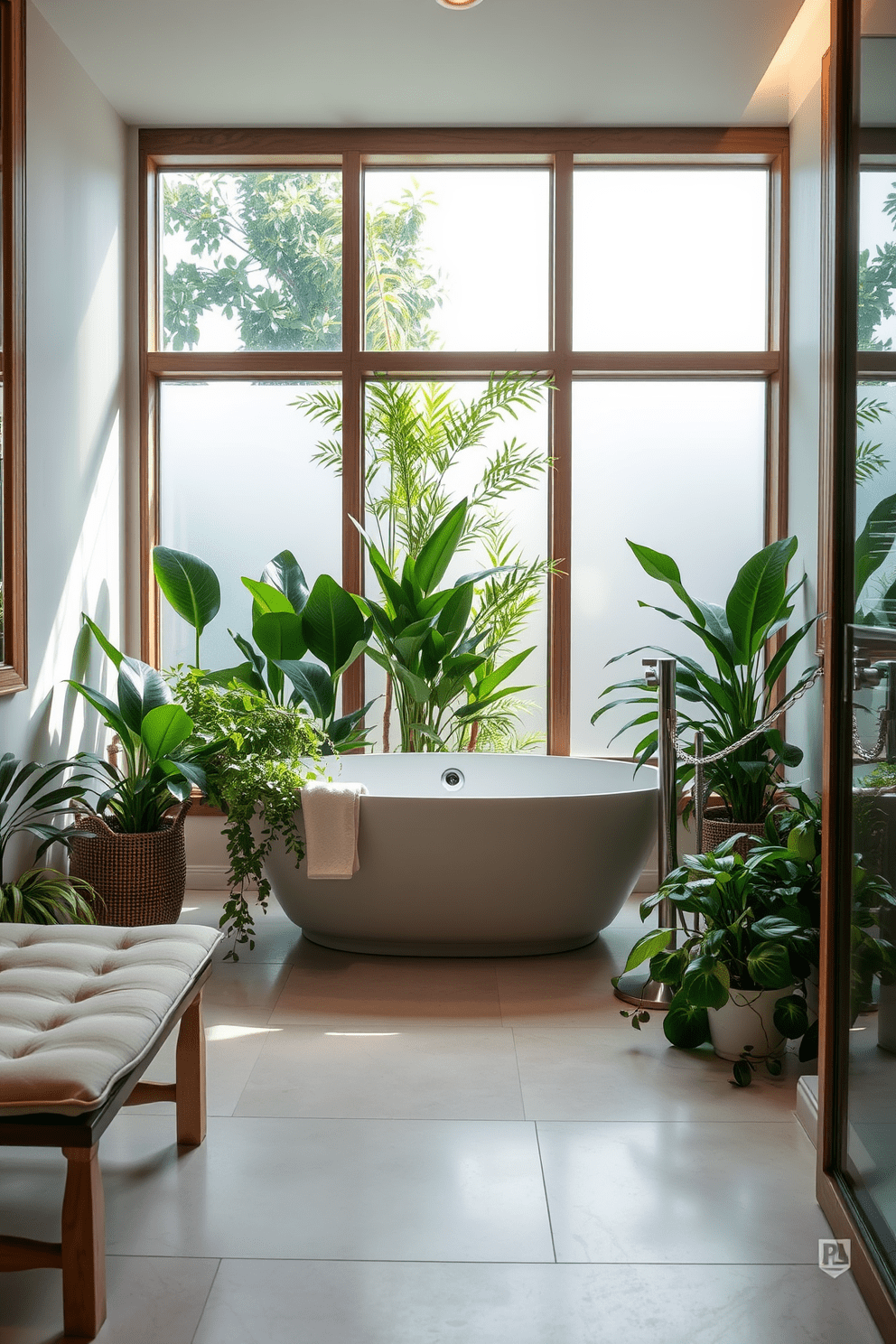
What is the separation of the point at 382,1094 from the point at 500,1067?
12.2 inches

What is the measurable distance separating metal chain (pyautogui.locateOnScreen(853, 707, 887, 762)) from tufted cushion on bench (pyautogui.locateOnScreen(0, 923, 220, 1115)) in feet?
4.02

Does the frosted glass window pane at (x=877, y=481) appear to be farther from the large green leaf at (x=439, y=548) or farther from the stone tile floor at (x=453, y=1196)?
the large green leaf at (x=439, y=548)

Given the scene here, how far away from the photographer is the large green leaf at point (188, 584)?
4180mm

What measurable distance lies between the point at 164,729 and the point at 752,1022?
1.93m

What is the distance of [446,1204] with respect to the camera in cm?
205

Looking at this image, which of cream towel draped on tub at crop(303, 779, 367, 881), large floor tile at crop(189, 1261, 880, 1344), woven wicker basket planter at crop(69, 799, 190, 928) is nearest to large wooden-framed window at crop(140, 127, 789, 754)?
woven wicker basket planter at crop(69, 799, 190, 928)

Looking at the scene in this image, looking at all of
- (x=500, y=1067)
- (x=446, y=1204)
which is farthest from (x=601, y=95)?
(x=446, y=1204)

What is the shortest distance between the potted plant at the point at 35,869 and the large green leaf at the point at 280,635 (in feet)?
2.91

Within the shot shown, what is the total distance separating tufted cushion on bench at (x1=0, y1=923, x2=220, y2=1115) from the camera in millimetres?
1599

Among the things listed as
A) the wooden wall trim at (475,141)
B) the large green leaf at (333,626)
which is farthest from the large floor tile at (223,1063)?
the wooden wall trim at (475,141)

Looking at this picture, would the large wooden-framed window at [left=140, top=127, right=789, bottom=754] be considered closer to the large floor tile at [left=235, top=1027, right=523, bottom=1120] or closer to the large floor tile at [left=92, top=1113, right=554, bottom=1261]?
the large floor tile at [left=235, top=1027, right=523, bottom=1120]

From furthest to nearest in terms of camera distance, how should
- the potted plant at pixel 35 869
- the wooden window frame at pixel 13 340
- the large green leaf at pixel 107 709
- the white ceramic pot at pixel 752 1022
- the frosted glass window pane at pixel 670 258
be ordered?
the frosted glass window pane at pixel 670 258, the large green leaf at pixel 107 709, the wooden window frame at pixel 13 340, the potted plant at pixel 35 869, the white ceramic pot at pixel 752 1022

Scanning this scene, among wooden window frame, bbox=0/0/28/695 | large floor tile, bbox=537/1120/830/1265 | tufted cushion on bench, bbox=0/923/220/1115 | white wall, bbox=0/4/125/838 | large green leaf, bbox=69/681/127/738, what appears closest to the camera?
tufted cushion on bench, bbox=0/923/220/1115

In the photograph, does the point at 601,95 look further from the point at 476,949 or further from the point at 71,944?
the point at 71,944
